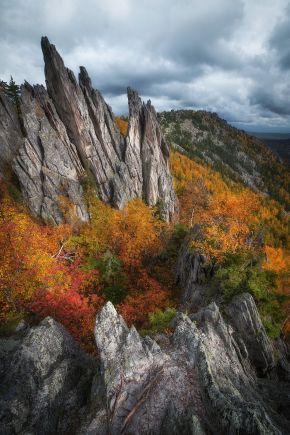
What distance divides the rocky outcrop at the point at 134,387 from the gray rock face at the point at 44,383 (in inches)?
1.8

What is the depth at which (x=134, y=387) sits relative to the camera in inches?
476

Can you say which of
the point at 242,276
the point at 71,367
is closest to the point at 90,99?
the point at 242,276

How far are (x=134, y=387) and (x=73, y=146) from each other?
1981 inches

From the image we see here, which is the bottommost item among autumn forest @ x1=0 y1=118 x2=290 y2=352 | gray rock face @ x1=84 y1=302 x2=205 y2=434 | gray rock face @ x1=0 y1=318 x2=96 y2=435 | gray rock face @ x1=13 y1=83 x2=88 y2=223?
autumn forest @ x1=0 y1=118 x2=290 y2=352

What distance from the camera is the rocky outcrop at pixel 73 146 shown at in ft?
151

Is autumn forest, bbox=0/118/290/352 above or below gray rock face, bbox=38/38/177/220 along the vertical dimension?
below

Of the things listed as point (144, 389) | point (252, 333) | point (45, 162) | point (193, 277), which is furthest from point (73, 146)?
point (144, 389)

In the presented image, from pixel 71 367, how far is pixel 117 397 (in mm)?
4631

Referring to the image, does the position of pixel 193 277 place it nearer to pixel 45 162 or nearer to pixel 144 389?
pixel 144 389

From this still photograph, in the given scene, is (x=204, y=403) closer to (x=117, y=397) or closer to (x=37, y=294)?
(x=117, y=397)

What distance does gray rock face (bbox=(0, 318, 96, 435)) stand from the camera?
1198 cm

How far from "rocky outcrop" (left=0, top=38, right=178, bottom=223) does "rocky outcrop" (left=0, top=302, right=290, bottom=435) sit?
33.8 meters

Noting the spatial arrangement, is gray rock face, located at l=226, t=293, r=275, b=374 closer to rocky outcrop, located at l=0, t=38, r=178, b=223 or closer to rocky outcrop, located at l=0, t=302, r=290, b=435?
rocky outcrop, located at l=0, t=302, r=290, b=435

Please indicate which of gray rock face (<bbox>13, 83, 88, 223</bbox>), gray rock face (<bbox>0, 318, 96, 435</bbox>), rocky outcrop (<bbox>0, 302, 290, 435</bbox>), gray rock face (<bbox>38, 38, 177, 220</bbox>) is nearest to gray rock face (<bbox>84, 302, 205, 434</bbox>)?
rocky outcrop (<bbox>0, 302, 290, 435</bbox>)
